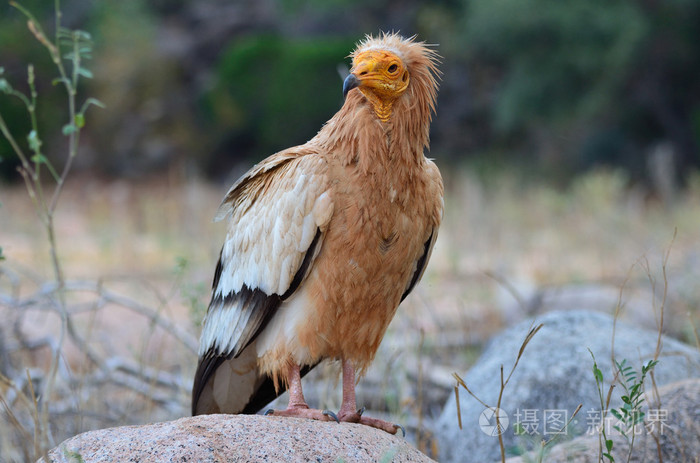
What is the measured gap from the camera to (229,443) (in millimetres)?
2684

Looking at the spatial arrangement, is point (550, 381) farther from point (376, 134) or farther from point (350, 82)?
point (350, 82)

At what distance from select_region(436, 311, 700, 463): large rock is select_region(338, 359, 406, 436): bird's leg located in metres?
0.80

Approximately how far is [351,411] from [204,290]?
1.57 m

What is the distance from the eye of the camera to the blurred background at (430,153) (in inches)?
266

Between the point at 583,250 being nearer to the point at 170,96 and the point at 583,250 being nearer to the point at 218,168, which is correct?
the point at 218,168

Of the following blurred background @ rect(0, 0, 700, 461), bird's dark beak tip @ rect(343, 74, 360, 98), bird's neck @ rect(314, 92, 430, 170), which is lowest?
bird's neck @ rect(314, 92, 430, 170)

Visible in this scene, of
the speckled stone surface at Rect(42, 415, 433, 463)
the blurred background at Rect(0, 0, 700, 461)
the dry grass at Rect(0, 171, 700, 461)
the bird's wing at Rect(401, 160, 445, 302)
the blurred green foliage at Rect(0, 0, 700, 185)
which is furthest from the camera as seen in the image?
the blurred green foliage at Rect(0, 0, 700, 185)

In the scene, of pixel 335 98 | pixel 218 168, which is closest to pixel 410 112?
pixel 335 98

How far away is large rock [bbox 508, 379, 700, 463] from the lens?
3.14 meters

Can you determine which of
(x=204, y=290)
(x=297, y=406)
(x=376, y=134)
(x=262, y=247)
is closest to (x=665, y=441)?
(x=297, y=406)

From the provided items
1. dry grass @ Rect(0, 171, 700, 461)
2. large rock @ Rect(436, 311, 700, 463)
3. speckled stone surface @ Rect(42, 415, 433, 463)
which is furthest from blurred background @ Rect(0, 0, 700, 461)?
speckled stone surface @ Rect(42, 415, 433, 463)

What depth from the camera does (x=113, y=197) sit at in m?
25.1

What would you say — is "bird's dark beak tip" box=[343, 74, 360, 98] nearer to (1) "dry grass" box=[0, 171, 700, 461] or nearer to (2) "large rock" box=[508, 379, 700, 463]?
(1) "dry grass" box=[0, 171, 700, 461]

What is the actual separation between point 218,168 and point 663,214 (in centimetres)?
1807
